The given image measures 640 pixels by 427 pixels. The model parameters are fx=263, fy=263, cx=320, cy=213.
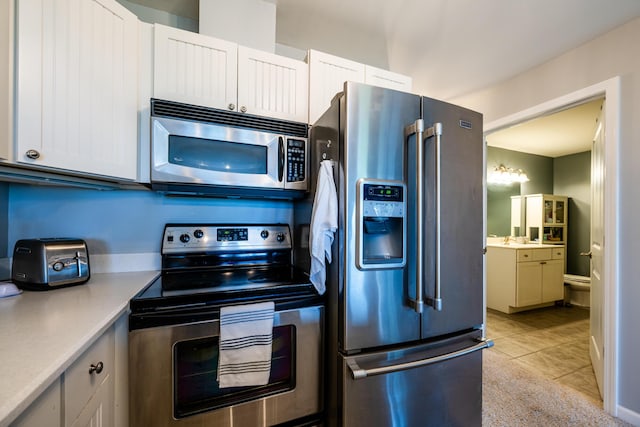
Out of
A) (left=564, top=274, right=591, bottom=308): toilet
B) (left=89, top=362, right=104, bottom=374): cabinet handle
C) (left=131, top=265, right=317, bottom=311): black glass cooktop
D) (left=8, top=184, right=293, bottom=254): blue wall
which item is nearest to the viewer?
(left=89, top=362, right=104, bottom=374): cabinet handle

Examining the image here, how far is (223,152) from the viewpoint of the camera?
1.40 meters

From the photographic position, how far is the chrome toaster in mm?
1110

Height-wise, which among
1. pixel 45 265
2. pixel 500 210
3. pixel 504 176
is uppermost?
pixel 504 176

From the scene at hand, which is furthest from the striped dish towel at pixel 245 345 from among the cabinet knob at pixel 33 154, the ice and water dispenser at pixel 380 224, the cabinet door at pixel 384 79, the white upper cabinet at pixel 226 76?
the cabinet door at pixel 384 79

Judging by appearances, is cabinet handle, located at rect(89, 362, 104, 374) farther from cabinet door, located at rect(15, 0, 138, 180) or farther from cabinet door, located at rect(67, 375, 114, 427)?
cabinet door, located at rect(15, 0, 138, 180)

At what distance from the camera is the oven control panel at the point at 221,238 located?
1556 mm

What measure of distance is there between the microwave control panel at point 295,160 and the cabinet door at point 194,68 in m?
0.39

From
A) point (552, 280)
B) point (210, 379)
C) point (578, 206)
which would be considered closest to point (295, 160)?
point (210, 379)

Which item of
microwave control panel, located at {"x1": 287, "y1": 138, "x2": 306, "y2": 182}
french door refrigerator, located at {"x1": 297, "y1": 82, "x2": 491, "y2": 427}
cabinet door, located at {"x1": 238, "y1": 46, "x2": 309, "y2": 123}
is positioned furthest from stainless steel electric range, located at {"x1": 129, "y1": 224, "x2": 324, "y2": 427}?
cabinet door, located at {"x1": 238, "y1": 46, "x2": 309, "y2": 123}

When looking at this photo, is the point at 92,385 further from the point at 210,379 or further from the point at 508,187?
the point at 508,187

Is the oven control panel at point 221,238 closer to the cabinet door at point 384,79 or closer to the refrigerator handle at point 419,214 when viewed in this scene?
the refrigerator handle at point 419,214

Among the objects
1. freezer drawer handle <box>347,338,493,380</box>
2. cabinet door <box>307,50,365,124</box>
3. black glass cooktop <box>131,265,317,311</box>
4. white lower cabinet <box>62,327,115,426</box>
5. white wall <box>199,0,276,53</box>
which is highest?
white wall <box>199,0,276,53</box>

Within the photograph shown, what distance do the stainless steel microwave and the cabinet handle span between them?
790 mm

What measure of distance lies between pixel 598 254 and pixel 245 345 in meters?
2.54
